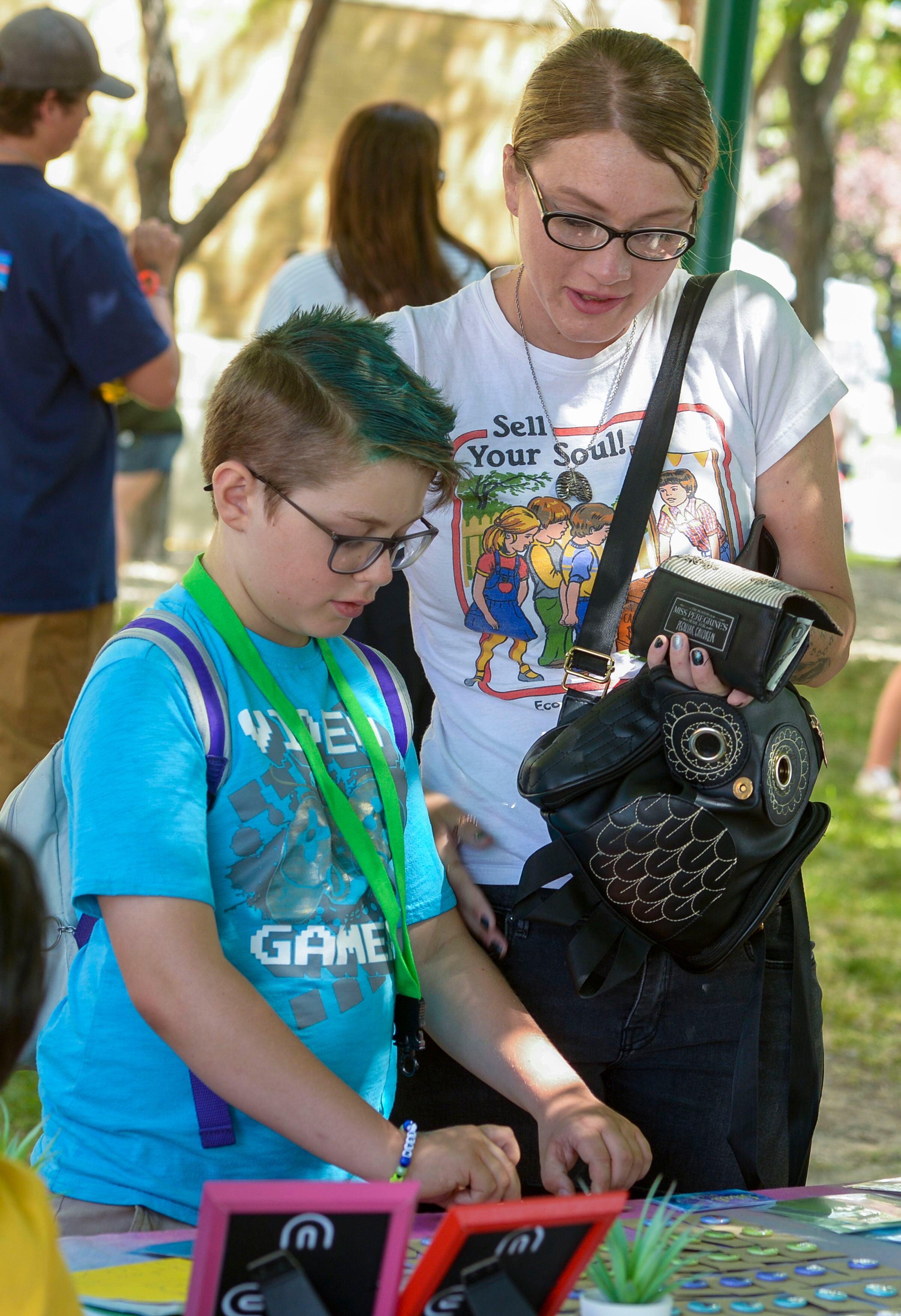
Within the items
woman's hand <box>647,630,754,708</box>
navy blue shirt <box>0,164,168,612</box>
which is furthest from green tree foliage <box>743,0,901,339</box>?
woman's hand <box>647,630,754,708</box>

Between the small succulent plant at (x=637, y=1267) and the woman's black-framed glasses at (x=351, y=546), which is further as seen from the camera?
the woman's black-framed glasses at (x=351, y=546)

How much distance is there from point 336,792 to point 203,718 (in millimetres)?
180

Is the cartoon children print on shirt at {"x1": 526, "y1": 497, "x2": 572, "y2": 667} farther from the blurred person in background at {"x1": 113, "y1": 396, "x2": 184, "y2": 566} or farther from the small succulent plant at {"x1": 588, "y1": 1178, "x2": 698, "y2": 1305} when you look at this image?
the blurred person in background at {"x1": 113, "y1": 396, "x2": 184, "y2": 566}

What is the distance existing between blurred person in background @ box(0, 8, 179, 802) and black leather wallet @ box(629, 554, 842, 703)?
2.03 metres

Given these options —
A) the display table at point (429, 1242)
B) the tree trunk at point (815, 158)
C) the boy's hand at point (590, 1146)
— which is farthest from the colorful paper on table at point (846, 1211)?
the tree trunk at point (815, 158)

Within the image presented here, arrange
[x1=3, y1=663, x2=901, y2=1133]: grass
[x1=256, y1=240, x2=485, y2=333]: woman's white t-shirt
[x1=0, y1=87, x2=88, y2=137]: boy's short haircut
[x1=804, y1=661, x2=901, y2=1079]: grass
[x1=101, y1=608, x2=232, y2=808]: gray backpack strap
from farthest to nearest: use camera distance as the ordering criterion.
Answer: [x1=804, y1=661, x2=901, y2=1079]: grass
[x1=3, y1=663, x2=901, y2=1133]: grass
[x1=0, y1=87, x2=88, y2=137]: boy's short haircut
[x1=256, y1=240, x2=485, y2=333]: woman's white t-shirt
[x1=101, y1=608, x2=232, y2=808]: gray backpack strap

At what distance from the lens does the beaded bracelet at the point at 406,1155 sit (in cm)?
146

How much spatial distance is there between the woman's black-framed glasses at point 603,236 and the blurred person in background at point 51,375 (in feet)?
5.77

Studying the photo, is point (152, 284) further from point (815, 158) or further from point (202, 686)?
point (815, 158)

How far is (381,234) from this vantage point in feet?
11.1

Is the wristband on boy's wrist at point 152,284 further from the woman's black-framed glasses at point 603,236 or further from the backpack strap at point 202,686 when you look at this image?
the backpack strap at point 202,686

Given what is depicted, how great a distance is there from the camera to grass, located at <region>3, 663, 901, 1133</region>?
15.2 ft

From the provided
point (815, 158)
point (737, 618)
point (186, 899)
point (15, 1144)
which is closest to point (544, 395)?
point (737, 618)

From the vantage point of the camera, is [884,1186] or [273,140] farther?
[273,140]
